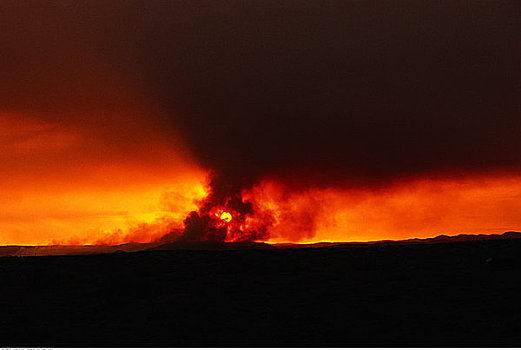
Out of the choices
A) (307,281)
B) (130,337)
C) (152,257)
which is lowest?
(130,337)

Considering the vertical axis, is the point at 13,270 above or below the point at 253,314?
above

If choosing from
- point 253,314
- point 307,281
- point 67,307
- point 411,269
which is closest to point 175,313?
point 253,314

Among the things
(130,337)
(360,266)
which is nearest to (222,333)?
(130,337)

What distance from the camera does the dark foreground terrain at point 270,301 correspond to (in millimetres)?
21078

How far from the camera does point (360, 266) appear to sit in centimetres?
3719

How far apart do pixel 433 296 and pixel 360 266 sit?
10256mm

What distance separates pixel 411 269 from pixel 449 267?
77.3 inches

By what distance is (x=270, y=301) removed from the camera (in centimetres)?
A: 2683

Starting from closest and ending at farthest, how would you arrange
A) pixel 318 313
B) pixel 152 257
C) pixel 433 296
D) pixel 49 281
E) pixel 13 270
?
pixel 318 313, pixel 433 296, pixel 49 281, pixel 13 270, pixel 152 257

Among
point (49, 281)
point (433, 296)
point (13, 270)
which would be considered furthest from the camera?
point (13, 270)

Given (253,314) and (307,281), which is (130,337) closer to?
(253,314)

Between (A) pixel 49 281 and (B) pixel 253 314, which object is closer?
(B) pixel 253 314

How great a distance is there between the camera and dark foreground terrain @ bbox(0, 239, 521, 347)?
21.1 meters

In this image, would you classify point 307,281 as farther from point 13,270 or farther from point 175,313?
point 13,270
